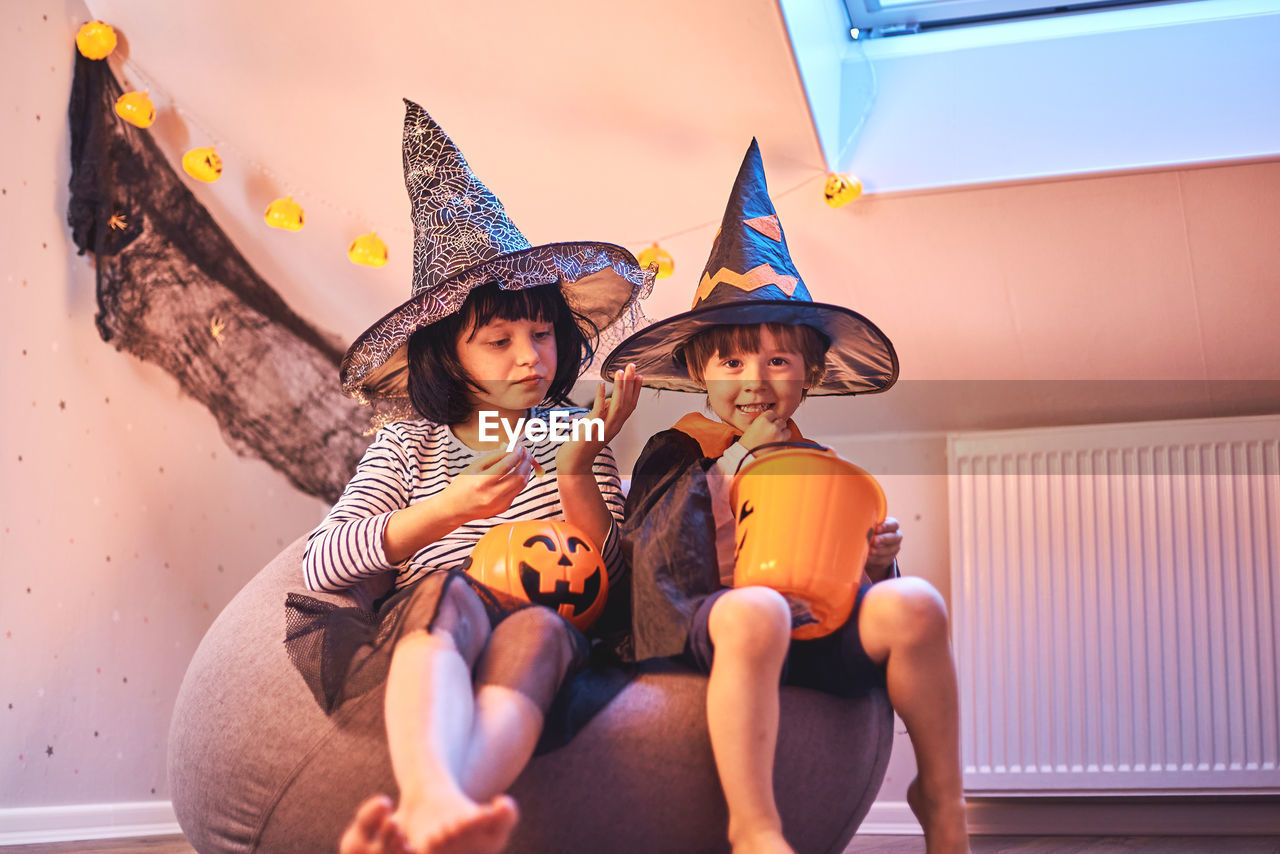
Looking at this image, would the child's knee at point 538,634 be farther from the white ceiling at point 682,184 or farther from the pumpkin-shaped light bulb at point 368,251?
the pumpkin-shaped light bulb at point 368,251

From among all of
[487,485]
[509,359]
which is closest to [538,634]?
[487,485]

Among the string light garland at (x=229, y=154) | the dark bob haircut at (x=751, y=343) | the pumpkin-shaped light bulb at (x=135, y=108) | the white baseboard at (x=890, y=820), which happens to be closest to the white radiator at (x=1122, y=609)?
the white baseboard at (x=890, y=820)

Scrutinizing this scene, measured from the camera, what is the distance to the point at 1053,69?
6.51 feet

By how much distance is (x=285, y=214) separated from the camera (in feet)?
A: 6.72

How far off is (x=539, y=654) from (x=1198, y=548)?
1638 millimetres

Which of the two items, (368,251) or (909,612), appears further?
(368,251)

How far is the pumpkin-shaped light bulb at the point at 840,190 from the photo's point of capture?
1919mm

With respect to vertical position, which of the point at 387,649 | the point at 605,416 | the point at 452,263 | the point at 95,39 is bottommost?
the point at 387,649

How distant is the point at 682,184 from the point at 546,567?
1.07m

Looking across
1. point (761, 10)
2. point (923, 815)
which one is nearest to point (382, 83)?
point (761, 10)

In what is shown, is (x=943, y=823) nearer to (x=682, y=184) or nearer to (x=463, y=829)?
(x=463, y=829)

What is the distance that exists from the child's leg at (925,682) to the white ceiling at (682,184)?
1065 mm

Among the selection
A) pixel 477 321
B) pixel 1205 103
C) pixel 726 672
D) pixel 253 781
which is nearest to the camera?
pixel 726 672

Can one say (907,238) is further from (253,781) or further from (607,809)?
(253,781)
